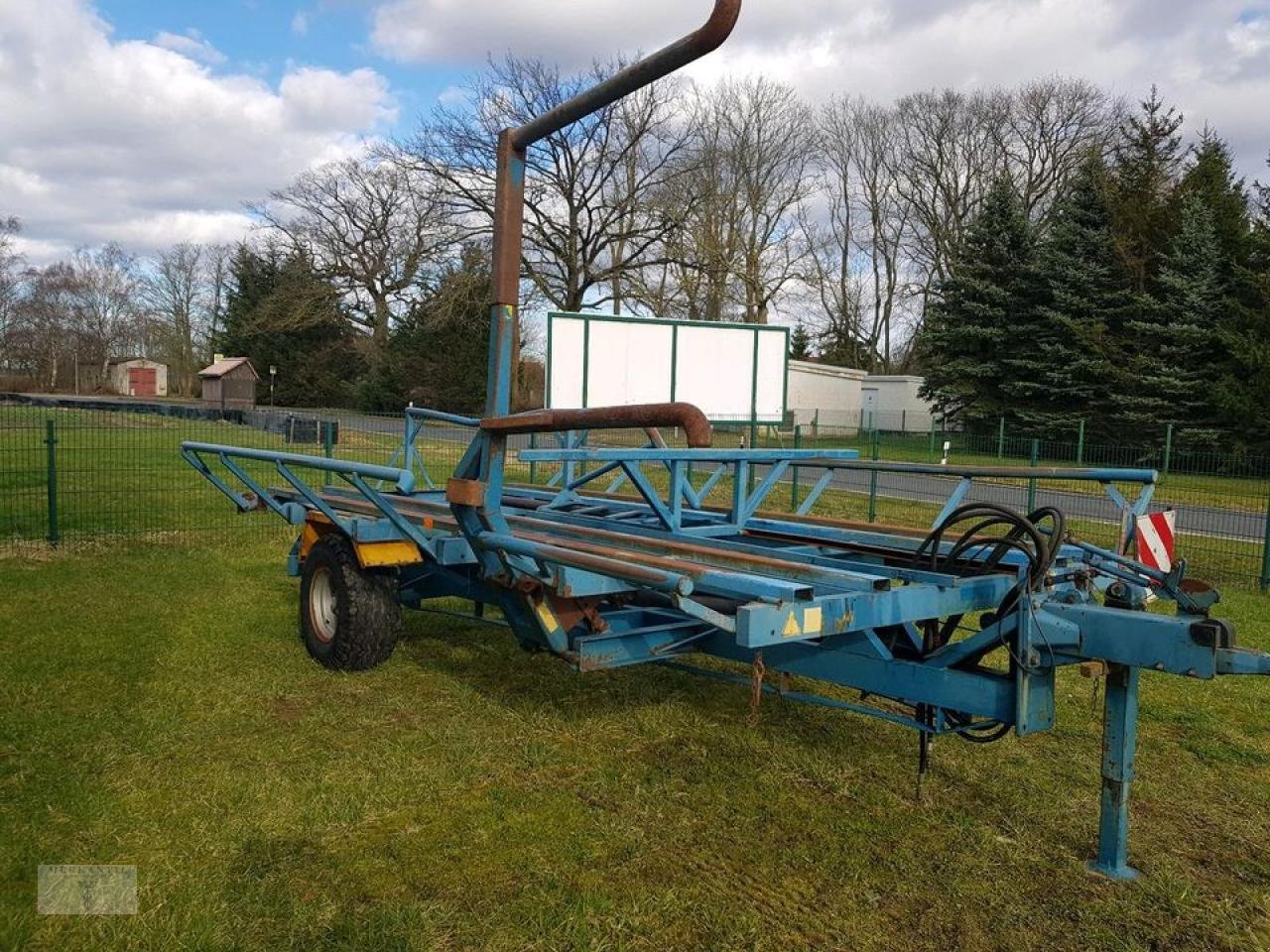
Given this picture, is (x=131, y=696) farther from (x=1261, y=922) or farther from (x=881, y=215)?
(x=881, y=215)

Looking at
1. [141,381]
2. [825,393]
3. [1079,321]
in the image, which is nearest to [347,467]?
[1079,321]

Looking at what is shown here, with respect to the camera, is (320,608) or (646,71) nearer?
(646,71)

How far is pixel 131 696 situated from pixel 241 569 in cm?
405

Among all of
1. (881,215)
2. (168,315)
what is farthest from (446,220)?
(168,315)

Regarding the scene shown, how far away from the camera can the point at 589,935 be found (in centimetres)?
289

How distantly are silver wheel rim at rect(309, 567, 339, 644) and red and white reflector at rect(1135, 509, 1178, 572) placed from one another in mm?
4150

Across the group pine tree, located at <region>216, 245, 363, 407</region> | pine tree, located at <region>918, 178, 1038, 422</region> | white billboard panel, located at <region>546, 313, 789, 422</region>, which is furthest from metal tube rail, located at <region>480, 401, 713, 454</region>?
pine tree, located at <region>216, 245, 363, 407</region>

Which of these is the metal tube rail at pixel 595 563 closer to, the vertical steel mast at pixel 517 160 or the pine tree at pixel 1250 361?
the vertical steel mast at pixel 517 160

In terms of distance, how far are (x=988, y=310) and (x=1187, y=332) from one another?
5.92m

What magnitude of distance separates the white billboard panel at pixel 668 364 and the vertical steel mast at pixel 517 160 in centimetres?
1047

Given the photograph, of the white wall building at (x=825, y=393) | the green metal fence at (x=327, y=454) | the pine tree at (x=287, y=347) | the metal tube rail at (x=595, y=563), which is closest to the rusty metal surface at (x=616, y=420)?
the metal tube rail at (x=595, y=563)

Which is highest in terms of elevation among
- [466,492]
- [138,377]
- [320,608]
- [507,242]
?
[138,377]

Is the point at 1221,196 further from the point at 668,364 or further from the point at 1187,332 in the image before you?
the point at 668,364

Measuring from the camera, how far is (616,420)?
7.97 feet
